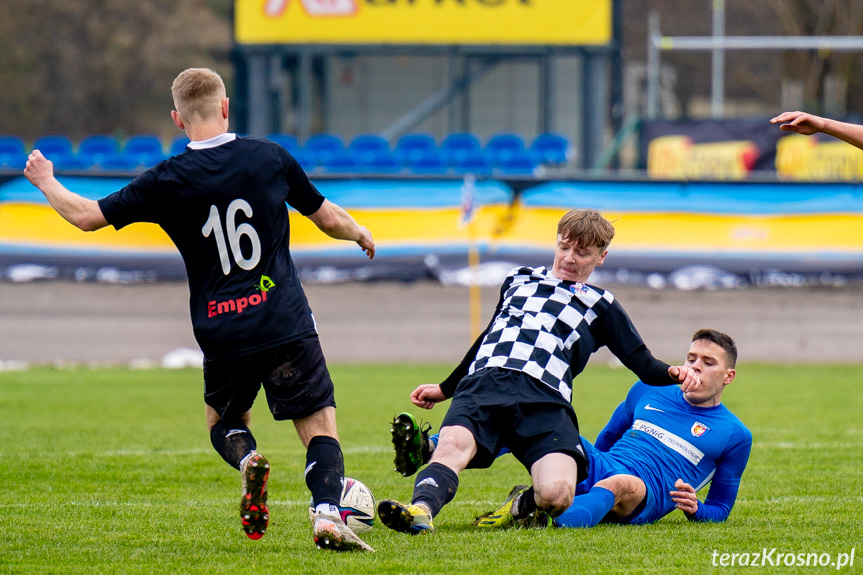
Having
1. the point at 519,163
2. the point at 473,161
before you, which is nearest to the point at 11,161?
the point at 473,161

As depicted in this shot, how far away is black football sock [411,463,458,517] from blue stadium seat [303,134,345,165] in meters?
15.2

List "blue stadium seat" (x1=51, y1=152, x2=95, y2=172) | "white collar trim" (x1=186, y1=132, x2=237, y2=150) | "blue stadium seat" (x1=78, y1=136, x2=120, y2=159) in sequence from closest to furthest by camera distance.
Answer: "white collar trim" (x1=186, y1=132, x2=237, y2=150), "blue stadium seat" (x1=51, y1=152, x2=95, y2=172), "blue stadium seat" (x1=78, y1=136, x2=120, y2=159)

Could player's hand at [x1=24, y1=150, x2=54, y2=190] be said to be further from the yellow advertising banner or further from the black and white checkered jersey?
the yellow advertising banner

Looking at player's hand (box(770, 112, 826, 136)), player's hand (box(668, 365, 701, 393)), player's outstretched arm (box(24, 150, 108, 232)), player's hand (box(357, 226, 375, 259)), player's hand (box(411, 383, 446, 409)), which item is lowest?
player's hand (box(411, 383, 446, 409))

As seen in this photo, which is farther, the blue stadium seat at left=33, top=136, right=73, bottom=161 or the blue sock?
the blue stadium seat at left=33, top=136, right=73, bottom=161

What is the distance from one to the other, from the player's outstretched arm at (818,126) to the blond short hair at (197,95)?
226 cm

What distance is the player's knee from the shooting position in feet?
15.1

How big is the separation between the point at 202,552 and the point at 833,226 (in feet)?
40.0

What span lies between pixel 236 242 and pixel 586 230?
1.47 metres

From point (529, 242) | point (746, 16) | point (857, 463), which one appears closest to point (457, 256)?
point (529, 242)

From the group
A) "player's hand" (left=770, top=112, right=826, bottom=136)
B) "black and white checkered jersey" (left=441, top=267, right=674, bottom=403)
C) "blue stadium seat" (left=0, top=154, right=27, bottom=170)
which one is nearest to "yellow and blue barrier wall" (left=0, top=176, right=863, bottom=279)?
"blue stadium seat" (left=0, top=154, right=27, bottom=170)

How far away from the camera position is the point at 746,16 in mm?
44031

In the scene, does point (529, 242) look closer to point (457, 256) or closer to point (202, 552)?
point (457, 256)

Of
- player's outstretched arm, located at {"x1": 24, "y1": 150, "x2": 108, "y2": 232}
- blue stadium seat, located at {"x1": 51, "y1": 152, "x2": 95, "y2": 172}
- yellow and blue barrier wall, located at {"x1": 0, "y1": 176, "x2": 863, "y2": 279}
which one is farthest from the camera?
blue stadium seat, located at {"x1": 51, "y1": 152, "x2": 95, "y2": 172}
